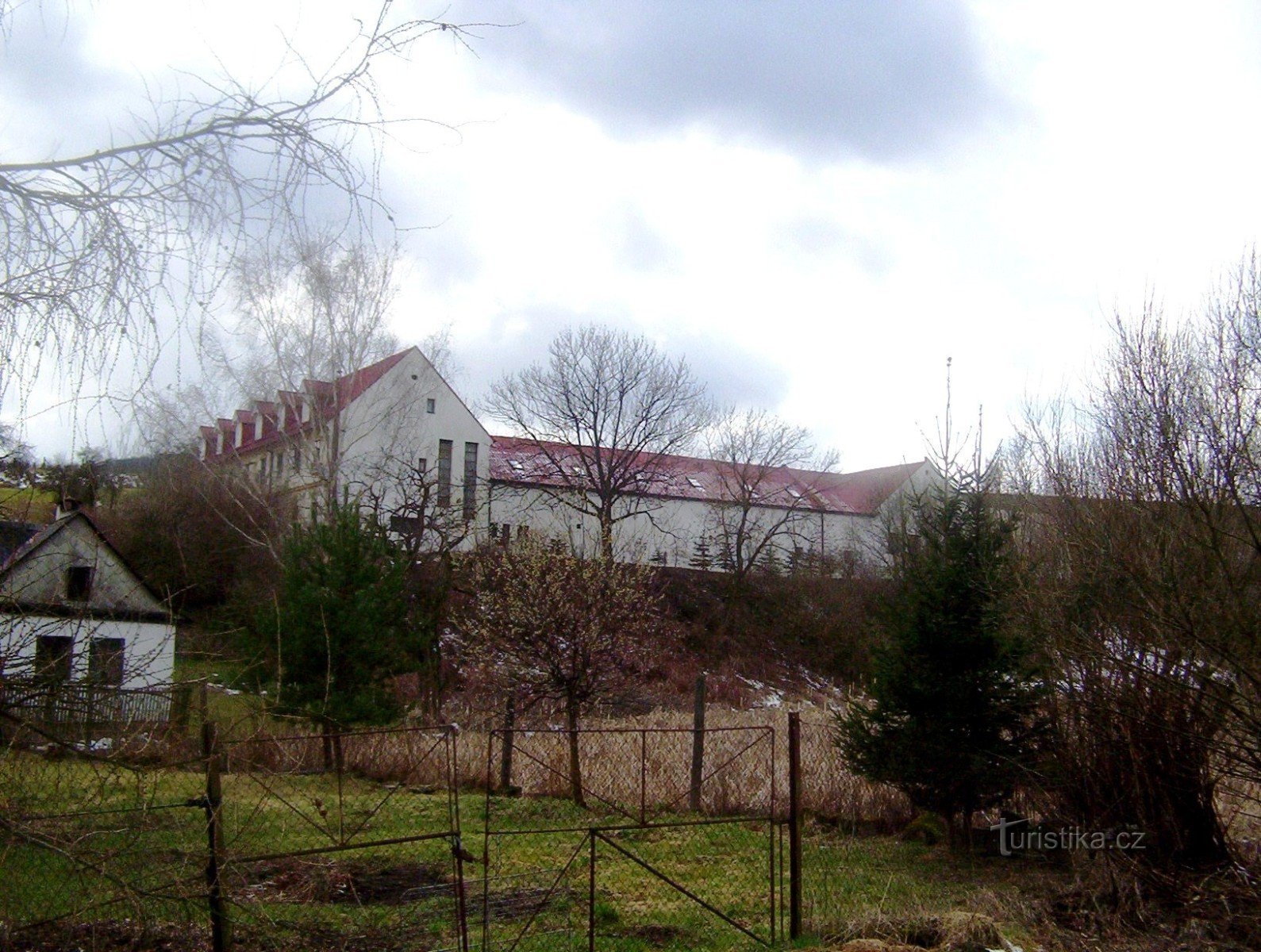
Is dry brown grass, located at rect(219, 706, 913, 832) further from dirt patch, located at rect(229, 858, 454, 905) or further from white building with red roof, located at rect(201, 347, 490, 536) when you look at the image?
white building with red roof, located at rect(201, 347, 490, 536)

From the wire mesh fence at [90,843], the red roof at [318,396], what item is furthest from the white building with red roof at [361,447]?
the wire mesh fence at [90,843]

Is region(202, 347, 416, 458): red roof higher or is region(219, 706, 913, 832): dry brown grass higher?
region(202, 347, 416, 458): red roof

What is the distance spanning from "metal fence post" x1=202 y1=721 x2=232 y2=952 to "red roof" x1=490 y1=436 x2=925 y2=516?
3185 cm

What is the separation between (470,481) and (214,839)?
104 feet

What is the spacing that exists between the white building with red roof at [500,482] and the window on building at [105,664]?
57.9 ft

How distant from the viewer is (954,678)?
1105 cm

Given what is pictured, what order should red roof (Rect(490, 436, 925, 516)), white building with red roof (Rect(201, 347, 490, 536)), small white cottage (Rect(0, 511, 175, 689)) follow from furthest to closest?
red roof (Rect(490, 436, 925, 516)) < white building with red roof (Rect(201, 347, 490, 536)) < small white cottage (Rect(0, 511, 175, 689))

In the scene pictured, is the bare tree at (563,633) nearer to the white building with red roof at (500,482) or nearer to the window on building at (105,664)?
the white building with red roof at (500,482)

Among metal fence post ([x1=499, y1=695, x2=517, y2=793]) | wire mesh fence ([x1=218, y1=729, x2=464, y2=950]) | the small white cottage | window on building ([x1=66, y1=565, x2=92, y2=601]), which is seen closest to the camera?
the small white cottage

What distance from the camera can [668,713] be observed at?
1908 cm

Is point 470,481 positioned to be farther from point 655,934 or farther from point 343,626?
point 655,934

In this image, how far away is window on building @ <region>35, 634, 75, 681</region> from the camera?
3631mm

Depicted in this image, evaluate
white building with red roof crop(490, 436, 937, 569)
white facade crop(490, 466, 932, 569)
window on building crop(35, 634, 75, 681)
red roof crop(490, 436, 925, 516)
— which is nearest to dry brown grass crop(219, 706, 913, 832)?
window on building crop(35, 634, 75, 681)

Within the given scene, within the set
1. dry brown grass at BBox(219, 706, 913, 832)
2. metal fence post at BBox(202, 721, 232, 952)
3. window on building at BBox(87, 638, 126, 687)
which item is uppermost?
window on building at BBox(87, 638, 126, 687)
